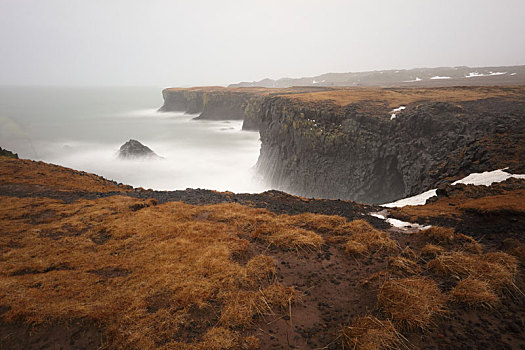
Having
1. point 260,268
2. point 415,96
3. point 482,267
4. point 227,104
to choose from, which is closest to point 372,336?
point 260,268

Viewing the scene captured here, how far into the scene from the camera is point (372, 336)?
394 cm

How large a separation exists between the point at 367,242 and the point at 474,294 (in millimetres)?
3094

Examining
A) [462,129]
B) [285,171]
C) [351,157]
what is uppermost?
[462,129]

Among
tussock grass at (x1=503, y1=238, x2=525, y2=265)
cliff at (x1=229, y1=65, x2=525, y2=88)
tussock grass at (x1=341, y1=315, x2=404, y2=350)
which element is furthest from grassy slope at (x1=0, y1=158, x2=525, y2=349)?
cliff at (x1=229, y1=65, x2=525, y2=88)

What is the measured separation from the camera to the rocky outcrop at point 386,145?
1639 cm

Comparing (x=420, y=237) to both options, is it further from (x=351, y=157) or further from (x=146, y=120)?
→ (x=146, y=120)

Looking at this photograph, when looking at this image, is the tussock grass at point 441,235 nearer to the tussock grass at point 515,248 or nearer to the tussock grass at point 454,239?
the tussock grass at point 454,239

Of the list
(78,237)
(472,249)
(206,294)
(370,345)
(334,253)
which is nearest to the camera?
(370,345)

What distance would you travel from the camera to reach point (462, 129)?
2019 centimetres

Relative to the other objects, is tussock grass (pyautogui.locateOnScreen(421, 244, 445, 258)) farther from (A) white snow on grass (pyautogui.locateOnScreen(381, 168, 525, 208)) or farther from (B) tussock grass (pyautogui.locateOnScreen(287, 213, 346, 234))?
(A) white snow on grass (pyautogui.locateOnScreen(381, 168, 525, 208))

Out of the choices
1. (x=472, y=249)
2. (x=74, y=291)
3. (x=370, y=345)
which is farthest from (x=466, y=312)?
(x=74, y=291)

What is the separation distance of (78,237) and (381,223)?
10.8m

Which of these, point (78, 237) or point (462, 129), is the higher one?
point (462, 129)

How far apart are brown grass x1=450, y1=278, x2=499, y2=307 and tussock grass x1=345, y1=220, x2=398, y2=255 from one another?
2330 millimetres
